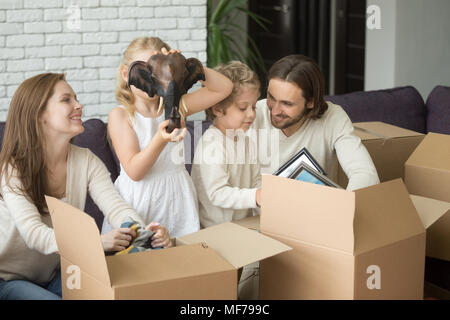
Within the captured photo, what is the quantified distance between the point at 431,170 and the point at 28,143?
1281 mm

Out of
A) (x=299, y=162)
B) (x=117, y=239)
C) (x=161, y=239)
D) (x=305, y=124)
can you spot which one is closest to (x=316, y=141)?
(x=305, y=124)

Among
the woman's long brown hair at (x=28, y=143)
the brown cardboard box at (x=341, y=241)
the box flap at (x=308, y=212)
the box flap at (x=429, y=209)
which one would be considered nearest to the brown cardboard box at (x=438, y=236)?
the box flap at (x=429, y=209)

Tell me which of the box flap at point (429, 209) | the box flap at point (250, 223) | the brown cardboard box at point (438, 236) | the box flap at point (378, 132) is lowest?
the brown cardboard box at point (438, 236)

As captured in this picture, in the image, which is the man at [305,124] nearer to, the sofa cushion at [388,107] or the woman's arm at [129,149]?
the woman's arm at [129,149]

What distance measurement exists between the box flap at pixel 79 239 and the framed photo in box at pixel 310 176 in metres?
0.68

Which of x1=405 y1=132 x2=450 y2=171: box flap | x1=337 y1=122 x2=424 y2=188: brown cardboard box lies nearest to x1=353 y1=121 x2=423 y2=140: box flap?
x1=337 y1=122 x2=424 y2=188: brown cardboard box

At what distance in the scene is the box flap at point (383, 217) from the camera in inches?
64.2

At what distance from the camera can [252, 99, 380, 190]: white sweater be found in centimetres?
226

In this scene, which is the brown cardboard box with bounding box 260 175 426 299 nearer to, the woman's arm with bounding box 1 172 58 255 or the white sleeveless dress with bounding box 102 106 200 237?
the white sleeveless dress with bounding box 102 106 200 237

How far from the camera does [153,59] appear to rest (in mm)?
1696

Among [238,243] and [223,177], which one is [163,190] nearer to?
Result: [223,177]
